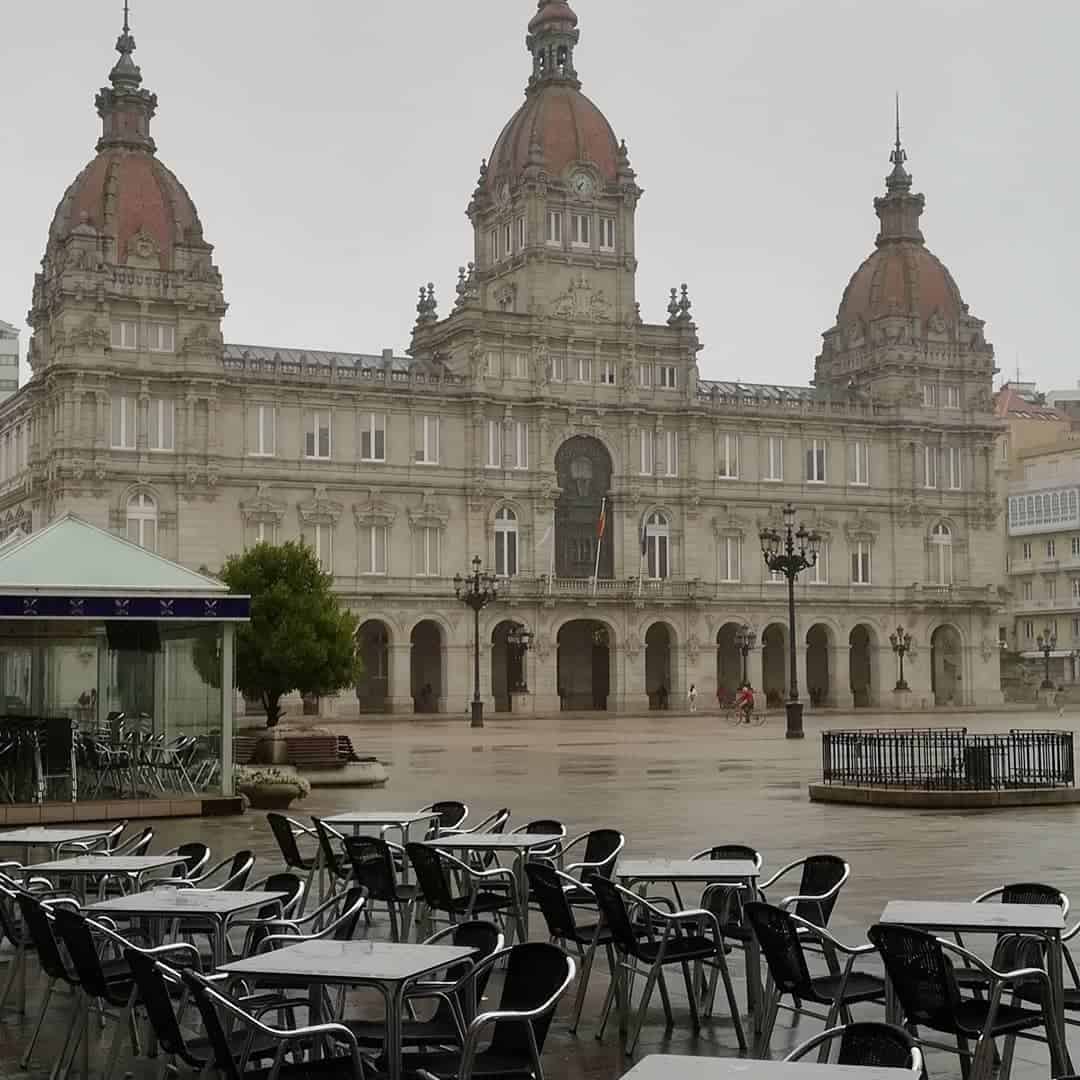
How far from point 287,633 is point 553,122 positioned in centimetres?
4459

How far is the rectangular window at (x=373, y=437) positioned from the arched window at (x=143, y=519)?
953 cm

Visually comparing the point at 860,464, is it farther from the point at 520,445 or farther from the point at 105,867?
the point at 105,867

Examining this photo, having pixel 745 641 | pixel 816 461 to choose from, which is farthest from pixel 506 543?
pixel 816 461

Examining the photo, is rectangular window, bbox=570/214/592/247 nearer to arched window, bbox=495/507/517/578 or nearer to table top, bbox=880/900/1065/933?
arched window, bbox=495/507/517/578

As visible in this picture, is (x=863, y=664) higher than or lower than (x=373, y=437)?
lower

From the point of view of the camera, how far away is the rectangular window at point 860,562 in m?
85.3

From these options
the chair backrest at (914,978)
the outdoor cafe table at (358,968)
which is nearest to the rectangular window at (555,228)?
the outdoor cafe table at (358,968)

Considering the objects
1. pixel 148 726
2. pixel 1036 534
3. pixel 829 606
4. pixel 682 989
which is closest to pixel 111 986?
pixel 682 989

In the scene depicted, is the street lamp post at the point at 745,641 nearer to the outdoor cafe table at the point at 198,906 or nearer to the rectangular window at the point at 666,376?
the rectangular window at the point at 666,376

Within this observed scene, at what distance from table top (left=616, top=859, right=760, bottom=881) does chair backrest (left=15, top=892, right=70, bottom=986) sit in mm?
3642

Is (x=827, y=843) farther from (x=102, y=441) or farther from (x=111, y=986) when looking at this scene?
(x=102, y=441)

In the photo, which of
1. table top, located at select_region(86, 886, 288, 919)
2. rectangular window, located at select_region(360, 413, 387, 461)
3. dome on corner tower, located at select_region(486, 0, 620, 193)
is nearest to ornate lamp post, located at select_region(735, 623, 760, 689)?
rectangular window, located at select_region(360, 413, 387, 461)

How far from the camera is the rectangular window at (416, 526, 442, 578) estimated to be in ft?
249

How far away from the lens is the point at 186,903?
10.2 m
